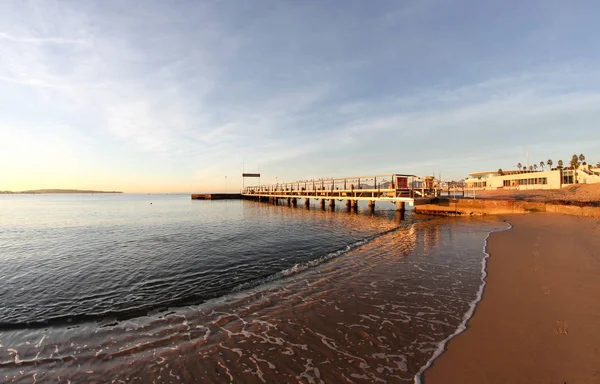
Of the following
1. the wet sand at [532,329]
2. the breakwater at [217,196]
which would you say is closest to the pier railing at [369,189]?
the wet sand at [532,329]

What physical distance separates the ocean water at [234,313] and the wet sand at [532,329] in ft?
1.50

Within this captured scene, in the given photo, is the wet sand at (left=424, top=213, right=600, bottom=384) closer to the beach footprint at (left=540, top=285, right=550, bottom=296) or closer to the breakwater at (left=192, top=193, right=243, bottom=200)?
the beach footprint at (left=540, top=285, right=550, bottom=296)

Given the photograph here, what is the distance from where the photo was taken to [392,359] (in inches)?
173

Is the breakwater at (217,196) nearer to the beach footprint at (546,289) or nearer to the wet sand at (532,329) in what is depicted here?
the wet sand at (532,329)

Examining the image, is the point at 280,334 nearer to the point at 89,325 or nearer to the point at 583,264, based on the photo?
the point at 89,325

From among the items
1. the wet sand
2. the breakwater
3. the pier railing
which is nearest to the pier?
the pier railing

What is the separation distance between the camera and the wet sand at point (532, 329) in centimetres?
376

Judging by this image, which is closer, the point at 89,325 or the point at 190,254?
the point at 89,325

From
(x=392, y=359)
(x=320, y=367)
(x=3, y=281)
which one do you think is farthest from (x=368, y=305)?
(x=3, y=281)

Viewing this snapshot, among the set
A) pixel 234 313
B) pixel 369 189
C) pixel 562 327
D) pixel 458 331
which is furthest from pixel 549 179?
pixel 234 313

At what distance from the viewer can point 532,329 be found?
16.0ft

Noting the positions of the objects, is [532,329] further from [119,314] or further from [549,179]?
[549,179]

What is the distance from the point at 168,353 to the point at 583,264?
13457mm

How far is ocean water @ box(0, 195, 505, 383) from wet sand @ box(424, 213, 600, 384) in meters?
0.46
